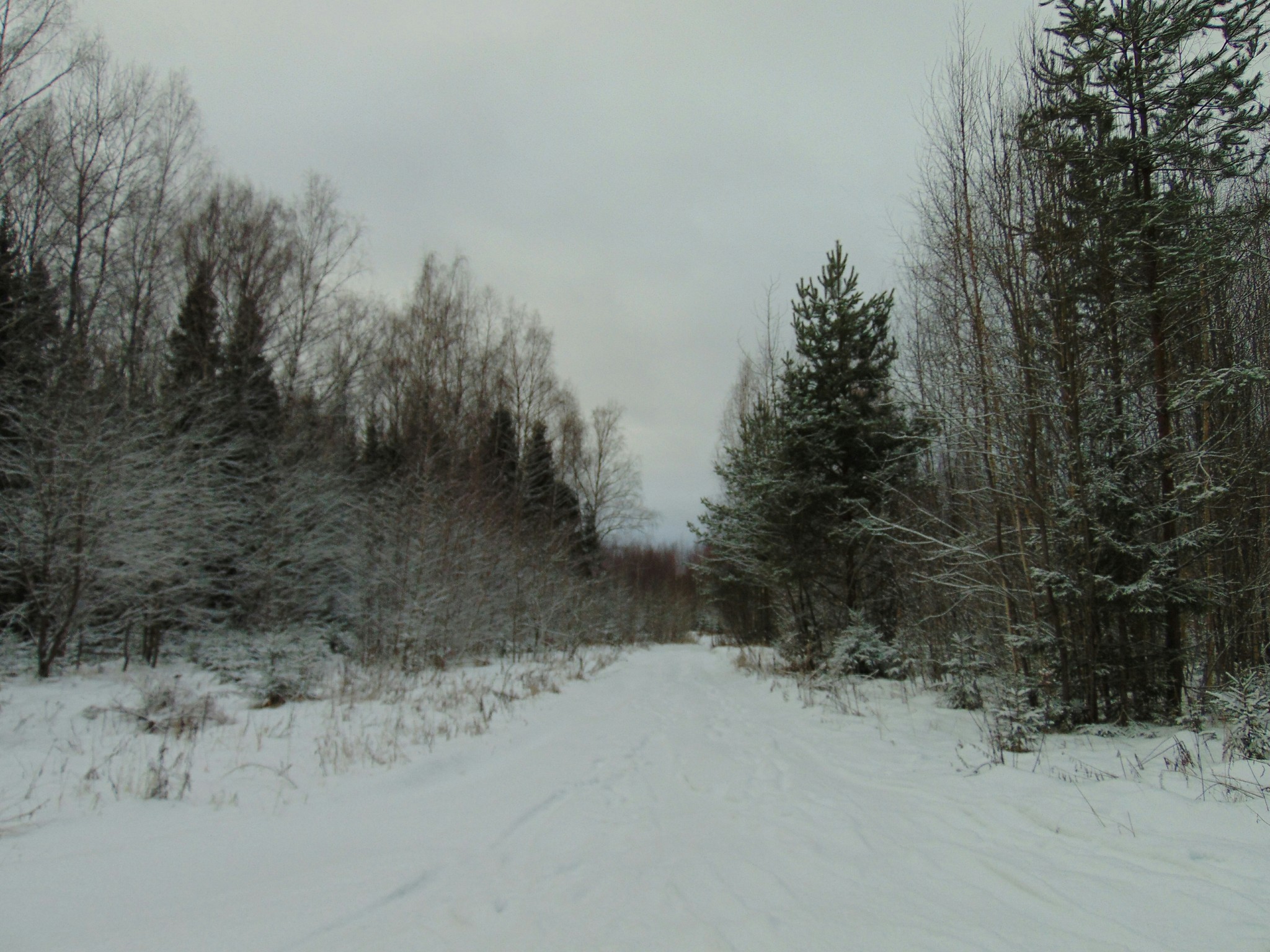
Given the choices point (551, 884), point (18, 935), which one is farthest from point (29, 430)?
point (551, 884)

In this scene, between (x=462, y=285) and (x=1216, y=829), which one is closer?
(x=1216, y=829)

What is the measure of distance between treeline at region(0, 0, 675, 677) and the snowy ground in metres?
5.46

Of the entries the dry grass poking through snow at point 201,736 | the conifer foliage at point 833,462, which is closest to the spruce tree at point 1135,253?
the conifer foliage at point 833,462

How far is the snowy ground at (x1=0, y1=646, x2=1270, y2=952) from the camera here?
243 cm

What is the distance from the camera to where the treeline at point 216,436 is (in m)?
9.96

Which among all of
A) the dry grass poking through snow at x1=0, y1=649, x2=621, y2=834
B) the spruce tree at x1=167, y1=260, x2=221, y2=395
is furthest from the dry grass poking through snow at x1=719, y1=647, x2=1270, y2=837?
the spruce tree at x1=167, y1=260, x2=221, y2=395

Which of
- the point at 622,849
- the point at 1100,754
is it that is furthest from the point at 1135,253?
the point at 622,849

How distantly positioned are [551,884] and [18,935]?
214 cm

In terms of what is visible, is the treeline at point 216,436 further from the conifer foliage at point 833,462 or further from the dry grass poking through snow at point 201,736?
the conifer foliage at point 833,462

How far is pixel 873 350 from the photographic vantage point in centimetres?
1316

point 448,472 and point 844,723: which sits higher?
point 448,472

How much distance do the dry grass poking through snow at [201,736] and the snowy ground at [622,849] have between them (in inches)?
2.2

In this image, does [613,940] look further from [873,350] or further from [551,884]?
[873,350]

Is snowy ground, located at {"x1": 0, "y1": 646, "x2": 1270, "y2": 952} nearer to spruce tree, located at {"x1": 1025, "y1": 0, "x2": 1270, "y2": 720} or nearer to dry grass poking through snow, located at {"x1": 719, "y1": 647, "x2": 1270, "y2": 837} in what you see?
dry grass poking through snow, located at {"x1": 719, "y1": 647, "x2": 1270, "y2": 837}
